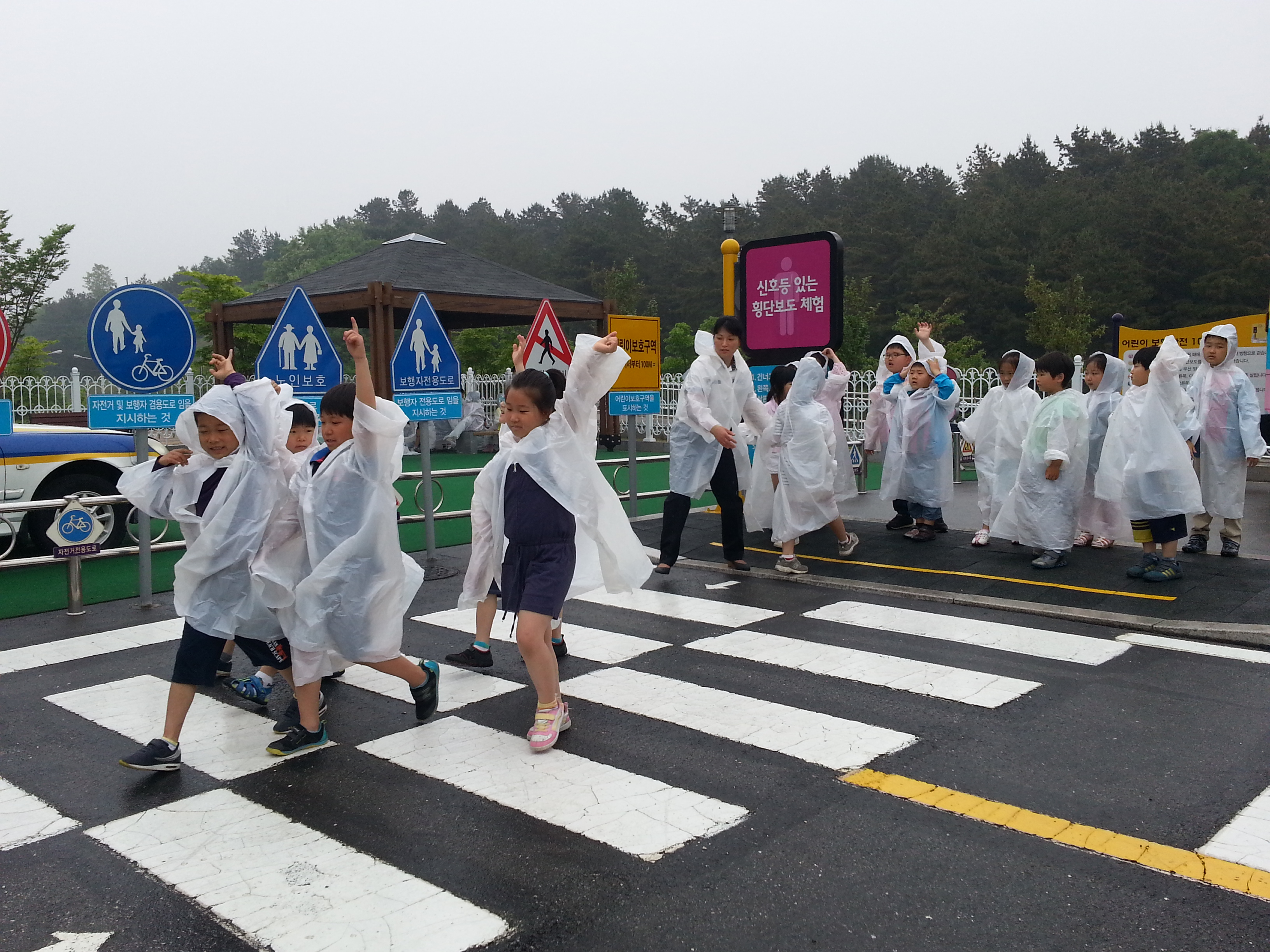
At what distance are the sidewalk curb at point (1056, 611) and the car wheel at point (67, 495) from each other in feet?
17.6

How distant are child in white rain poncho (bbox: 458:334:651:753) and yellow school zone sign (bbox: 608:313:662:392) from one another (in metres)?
5.41

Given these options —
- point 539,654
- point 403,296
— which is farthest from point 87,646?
point 403,296

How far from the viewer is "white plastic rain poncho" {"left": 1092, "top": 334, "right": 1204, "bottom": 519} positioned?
732 cm

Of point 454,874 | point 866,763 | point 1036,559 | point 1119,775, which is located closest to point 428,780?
point 454,874

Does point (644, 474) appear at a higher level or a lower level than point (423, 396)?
lower

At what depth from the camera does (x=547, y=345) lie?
8.88 m

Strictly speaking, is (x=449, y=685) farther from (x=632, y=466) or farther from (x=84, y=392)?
(x=84, y=392)

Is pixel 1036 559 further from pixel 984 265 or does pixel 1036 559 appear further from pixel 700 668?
pixel 984 265

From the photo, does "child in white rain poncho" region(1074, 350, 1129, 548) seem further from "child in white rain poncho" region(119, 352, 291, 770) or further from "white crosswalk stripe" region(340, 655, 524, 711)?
"child in white rain poncho" region(119, 352, 291, 770)

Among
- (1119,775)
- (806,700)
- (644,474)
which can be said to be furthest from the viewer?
(644,474)

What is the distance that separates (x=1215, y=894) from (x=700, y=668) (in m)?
2.91

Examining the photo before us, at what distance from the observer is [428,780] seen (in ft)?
13.5

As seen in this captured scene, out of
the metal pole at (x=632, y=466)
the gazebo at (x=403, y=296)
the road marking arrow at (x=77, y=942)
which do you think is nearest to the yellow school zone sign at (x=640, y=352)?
the metal pole at (x=632, y=466)

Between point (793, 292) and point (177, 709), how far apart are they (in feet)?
24.9
